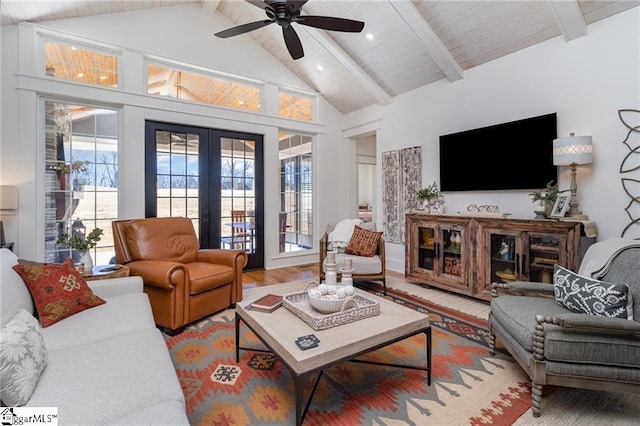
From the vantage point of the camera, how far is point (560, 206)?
288cm

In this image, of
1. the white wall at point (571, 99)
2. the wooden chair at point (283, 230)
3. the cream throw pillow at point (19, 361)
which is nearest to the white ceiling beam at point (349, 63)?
the white wall at point (571, 99)

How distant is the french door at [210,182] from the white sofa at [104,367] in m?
2.35

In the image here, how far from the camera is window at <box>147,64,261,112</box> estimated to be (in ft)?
13.6

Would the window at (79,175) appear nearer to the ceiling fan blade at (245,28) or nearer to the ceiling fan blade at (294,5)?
the ceiling fan blade at (245,28)

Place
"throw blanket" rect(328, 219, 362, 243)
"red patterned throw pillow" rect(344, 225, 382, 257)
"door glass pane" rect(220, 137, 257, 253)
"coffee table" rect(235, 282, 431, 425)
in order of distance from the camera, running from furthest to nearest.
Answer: "door glass pane" rect(220, 137, 257, 253) < "throw blanket" rect(328, 219, 362, 243) < "red patterned throw pillow" rect(344, 225, 382, 257) < "coffee table" rect(235, 282, 431, 425)

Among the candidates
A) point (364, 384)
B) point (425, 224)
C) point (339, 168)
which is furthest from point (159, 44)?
point (364, 384)

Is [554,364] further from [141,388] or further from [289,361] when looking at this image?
[141,388]

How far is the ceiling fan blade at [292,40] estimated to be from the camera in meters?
2.59

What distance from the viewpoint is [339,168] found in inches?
230

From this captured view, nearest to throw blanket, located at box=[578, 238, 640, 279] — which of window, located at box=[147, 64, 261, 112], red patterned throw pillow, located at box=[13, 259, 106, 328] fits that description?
red patterned throw pillow, located at box=[13, 259, 106, 328]

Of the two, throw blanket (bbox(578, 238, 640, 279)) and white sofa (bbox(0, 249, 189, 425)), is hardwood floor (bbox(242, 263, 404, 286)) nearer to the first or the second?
white sofa (bbox(0, 249, 189, 425))

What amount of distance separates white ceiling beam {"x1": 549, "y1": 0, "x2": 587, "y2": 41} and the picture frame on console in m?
1.63

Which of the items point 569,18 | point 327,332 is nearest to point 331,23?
point 569,18

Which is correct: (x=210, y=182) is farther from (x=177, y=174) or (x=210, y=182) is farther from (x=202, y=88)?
(x=202, y=88)
